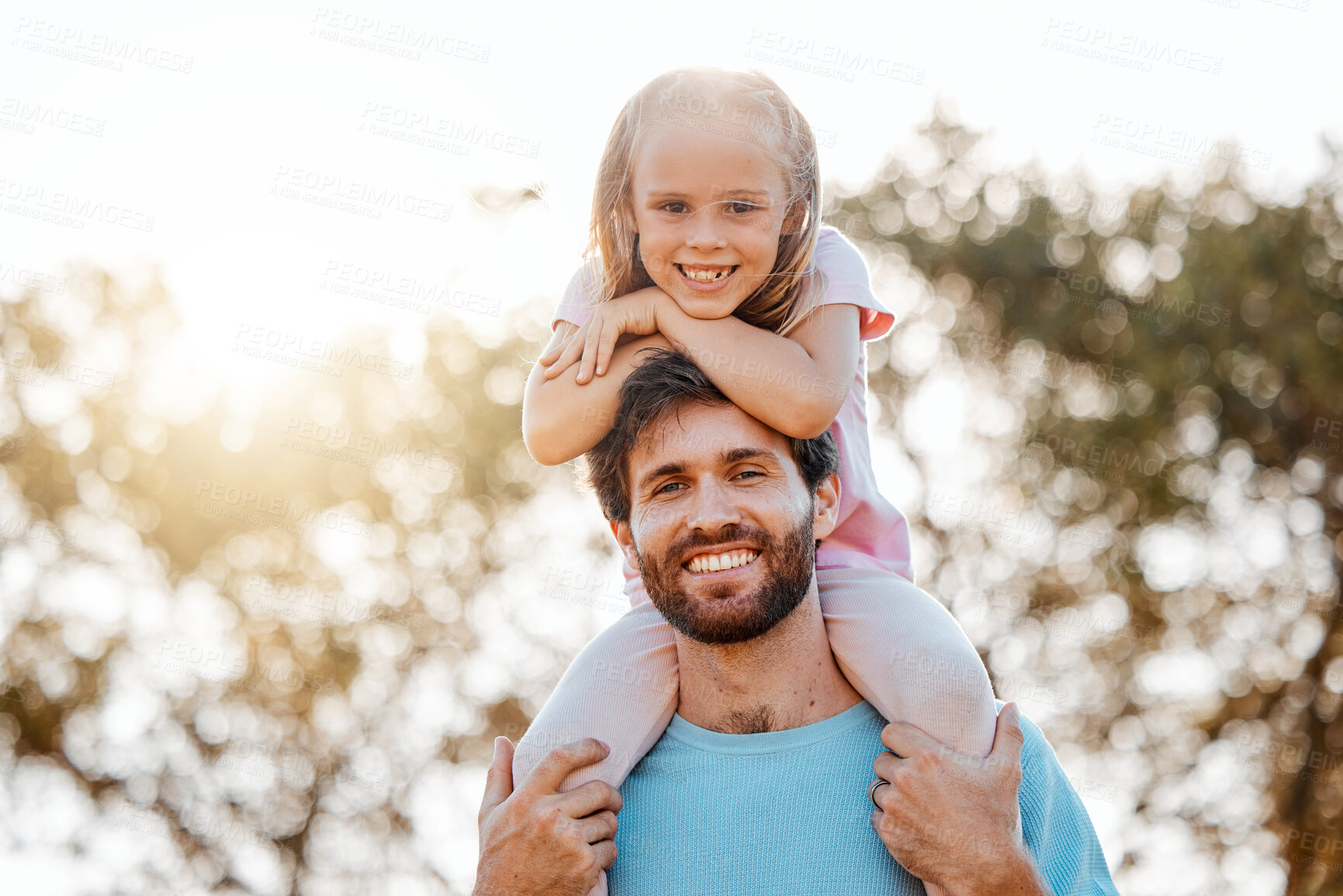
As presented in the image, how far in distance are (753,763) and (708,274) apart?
Answer: 4.60ft

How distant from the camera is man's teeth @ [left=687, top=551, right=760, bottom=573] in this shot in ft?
10.9

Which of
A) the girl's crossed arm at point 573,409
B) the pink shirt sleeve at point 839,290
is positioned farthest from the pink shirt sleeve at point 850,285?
the girl's crossed arm at point 573,409

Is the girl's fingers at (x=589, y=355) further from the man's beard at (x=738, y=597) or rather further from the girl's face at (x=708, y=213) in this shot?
the man's beard at (x=738, y=597)

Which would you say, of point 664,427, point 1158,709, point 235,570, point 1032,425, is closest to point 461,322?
point 235,570

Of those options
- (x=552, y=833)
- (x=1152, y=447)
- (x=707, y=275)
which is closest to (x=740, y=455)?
(x=707, y=275)

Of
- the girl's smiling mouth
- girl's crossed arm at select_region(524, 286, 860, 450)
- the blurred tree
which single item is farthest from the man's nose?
the blurred tree

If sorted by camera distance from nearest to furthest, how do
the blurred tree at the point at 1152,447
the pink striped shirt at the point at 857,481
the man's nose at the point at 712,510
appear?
the man's nose at the point at 712,510, the pink striped shirt at the point at 857,481, the blurred tree at the point at 1152,447

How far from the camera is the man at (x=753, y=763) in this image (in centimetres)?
306

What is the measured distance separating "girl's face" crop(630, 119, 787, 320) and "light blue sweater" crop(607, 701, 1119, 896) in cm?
127

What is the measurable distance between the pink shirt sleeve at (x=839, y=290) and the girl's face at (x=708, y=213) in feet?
0.73

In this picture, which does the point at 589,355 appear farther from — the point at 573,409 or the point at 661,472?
the point at 661,472

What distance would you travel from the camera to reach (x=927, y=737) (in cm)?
313

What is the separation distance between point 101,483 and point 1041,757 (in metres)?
12.5

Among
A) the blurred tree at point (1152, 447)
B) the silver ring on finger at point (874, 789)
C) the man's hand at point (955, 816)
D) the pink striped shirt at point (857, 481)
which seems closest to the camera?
the man's hand at point (955, 816)
